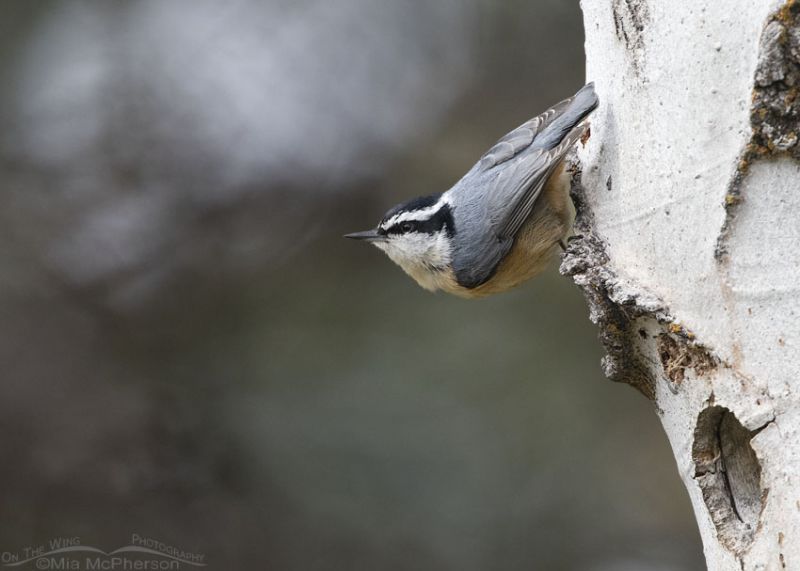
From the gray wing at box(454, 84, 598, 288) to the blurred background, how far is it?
4.16ft

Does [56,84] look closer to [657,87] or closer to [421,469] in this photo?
[421,469]

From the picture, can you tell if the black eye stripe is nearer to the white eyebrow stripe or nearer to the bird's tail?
the white eyebrow stripe

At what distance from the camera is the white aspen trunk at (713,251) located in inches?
48.5

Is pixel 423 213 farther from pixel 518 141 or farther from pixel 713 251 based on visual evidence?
pixel 713 251

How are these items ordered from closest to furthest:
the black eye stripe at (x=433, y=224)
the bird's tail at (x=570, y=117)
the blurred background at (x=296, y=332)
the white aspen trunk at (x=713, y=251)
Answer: the white aspen trunk at (x=713, y=251)
the bird's tail at (x=570, y=117)
the black eye stripe at (x=433, y=224)
the blurred background at (x=296, y=332)

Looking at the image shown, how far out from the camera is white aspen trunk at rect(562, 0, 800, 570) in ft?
4.04

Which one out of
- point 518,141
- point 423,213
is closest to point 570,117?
point 518,141

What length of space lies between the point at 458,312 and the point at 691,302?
255 centimetres

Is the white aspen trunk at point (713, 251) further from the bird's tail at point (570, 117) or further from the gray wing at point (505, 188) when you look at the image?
the gray wing at point (505, 188)

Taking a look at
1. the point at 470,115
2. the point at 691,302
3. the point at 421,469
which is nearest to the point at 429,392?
the point at 421,469

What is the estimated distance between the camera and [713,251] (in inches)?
52.0

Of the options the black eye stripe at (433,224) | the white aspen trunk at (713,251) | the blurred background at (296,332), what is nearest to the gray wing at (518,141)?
the black eye stripe at (433,224)

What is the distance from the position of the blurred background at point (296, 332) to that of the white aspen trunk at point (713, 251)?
213cm

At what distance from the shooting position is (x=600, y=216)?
1.70 metres
